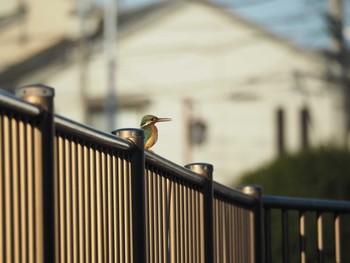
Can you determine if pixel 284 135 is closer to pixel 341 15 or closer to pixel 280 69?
pixel 280 69

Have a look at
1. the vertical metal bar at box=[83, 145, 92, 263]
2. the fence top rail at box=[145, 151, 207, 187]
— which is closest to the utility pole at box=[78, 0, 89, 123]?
the fence top rail at box=[145, 151, 207, 187]

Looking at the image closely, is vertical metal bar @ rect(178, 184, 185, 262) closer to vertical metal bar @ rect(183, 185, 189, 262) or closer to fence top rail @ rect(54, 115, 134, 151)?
vertical metal bar @ rect(183, 185, 189, 262)

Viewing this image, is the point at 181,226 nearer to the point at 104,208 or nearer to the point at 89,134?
the point at 104,208

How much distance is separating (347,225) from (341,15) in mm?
18066

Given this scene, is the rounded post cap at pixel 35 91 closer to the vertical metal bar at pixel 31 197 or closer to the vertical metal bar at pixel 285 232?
the vertical metal bar at pixel 31 197

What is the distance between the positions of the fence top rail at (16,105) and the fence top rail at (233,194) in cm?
265

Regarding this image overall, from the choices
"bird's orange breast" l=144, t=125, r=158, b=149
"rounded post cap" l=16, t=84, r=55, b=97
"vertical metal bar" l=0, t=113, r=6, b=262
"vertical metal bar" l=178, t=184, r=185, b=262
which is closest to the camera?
"vertical metal bar" l=0, t=113, r=6, b=262

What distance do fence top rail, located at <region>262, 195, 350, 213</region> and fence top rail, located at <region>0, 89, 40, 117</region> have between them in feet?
11.8

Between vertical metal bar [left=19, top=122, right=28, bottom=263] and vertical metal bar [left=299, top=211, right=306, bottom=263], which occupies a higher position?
vertical metal bar [left=19, top=122, right=28, bottom=263]

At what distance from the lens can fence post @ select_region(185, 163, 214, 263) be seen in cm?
612

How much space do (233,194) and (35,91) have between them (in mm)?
3055

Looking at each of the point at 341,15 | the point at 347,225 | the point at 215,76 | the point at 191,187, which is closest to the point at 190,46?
the point at 215,76

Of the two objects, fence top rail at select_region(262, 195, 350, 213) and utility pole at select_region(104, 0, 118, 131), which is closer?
fence top rail at select_region(262, 195, 350, 213)

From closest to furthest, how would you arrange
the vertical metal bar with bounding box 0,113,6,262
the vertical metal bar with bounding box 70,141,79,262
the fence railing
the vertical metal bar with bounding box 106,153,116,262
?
1. the vertical metal bar with bounding box 0,113,6,262
2. the fence railing
3. the vertical metal bar with bounding box 70,141,79,262
4. the vertical metal bar with bounding box 106,153,116,262
